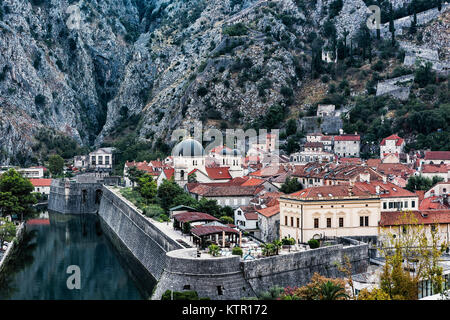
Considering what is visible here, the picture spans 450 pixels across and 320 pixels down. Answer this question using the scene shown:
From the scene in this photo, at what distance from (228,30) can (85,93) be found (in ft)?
178

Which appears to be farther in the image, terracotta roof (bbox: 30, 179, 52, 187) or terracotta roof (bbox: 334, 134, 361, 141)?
terracotta roof (bbox: 30, 179, 52, 187)

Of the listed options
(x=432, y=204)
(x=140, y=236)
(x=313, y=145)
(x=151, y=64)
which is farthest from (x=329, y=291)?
(x=151, y=64)

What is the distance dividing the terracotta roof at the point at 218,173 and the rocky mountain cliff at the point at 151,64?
145 ft

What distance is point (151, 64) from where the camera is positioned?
169m

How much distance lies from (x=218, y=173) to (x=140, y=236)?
30476 millimetres

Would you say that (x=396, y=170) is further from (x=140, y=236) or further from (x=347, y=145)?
(x=140, y=236)

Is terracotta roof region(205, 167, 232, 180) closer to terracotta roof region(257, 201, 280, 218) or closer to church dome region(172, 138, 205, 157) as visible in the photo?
church dome region(172, 138, 205, 157)

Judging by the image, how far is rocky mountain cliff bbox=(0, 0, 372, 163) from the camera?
13088cm

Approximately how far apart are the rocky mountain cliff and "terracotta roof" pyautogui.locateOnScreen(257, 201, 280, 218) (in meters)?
74.7

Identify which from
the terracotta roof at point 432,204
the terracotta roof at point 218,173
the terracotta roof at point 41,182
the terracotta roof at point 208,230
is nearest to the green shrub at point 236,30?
the terracotta roof at point 41,182

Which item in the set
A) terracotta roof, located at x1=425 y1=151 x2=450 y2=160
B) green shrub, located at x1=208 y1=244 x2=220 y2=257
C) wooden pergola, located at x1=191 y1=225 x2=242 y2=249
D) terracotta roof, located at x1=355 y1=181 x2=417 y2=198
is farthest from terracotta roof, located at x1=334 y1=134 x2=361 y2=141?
green shrub, located at x1=208 y1=244 x2=220 y2=257

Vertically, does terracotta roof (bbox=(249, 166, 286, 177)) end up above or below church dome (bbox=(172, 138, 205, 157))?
below
